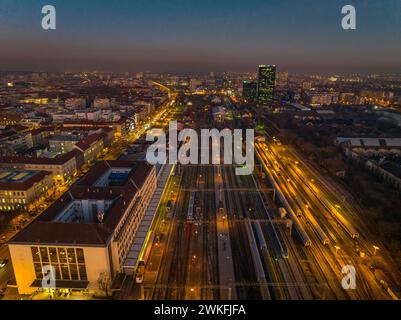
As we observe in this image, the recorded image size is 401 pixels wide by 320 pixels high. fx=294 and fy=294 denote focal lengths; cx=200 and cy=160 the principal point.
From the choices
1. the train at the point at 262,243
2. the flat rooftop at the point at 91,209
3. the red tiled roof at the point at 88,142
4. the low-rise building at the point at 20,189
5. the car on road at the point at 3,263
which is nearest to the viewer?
the flat rooftop at the point at 91,209

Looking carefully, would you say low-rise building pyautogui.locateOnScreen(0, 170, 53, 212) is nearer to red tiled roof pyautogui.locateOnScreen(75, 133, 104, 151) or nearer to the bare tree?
red tiled roof pyautogui.locateOnScreen(75, 133, 104, 151)

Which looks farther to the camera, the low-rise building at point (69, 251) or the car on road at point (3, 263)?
the car on road at point (3, 263)

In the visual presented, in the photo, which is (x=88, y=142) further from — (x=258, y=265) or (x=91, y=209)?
(x=258, y=265)

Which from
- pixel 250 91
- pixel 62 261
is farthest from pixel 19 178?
pixel 250 91

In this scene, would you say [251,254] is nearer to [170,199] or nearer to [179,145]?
[170,199]

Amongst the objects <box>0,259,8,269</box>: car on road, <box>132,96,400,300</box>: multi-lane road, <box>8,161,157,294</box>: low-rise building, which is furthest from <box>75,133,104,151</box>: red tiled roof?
<box>8,161,157,294</box>: low-rise building

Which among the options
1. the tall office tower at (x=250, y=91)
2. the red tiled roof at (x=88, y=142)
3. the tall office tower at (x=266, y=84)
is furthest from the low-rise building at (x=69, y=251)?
the tall office tower at (x=250, y=91)

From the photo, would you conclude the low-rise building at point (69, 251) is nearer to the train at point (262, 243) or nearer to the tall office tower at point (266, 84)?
the train at point (262, 243)

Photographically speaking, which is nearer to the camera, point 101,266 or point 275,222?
point 101,266
